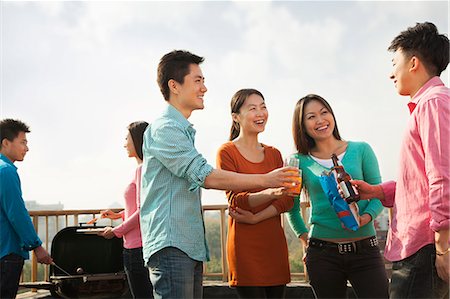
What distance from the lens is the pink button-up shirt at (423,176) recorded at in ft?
5.92

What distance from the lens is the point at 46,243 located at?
6719 mm

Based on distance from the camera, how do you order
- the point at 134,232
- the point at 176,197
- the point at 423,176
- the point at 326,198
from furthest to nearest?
the point at 134,232 → the point at 326,198 → the point at 176,197 → the point at 423,176

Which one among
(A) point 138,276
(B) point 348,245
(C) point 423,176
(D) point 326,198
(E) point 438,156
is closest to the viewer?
(E) point 438,156

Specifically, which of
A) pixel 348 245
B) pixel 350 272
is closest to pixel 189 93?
pixel 348 245

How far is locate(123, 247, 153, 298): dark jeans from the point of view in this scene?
3.29m

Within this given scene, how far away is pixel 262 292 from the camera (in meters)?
2.74

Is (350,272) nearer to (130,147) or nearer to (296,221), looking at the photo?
(296,221)

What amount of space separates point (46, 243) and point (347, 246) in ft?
16.9

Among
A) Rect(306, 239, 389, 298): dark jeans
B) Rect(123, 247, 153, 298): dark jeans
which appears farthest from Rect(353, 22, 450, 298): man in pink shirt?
Rect(123, 247, 153, 298): dark jeans

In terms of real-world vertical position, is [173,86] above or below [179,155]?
above

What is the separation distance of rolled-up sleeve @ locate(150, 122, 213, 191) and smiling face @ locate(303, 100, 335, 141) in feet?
2.89

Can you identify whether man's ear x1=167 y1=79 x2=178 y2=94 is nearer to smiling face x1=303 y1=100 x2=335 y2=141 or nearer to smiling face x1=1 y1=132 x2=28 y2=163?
smiling face x1=303 y1=100 x2=335 y2=141

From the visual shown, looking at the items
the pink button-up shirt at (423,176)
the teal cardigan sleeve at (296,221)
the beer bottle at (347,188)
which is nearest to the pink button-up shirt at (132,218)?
the teal cardigan sleeve at (296,221)

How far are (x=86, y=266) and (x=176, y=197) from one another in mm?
3389
